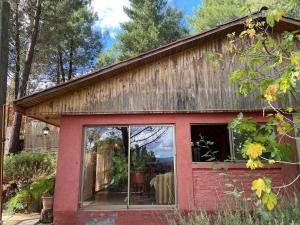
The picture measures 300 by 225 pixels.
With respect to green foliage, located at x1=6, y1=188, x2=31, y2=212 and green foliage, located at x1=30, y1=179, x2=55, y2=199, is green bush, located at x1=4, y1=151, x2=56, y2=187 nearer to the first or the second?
green foliage, located at x1=6, y1=188, x2=31, y2=212

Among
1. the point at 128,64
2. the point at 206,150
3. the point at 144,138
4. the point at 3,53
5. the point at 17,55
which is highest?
the point at 17,55

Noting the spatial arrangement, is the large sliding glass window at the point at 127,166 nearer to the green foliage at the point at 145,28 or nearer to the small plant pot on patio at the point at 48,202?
the small plant pot on patio at the point at 48,202

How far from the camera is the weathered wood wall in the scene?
777 centimetres

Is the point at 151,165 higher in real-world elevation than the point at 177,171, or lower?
higher

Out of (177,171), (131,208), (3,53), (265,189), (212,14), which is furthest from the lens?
(212,14)

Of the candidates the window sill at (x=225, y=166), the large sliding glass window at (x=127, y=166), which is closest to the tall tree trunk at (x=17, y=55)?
the large sliding glass window at (x=127, y=166)

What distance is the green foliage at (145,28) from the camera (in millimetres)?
23281

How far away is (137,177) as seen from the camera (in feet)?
25.1

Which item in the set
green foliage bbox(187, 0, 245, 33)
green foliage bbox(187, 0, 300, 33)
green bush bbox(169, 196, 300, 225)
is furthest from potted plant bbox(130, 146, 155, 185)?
green foliage bbox(187, 0, 245, 33)

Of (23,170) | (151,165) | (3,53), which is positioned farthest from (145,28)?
(3,53)

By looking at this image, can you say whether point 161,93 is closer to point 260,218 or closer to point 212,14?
point 260,218

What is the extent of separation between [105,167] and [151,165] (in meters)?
1.24

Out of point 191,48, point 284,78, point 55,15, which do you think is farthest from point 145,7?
point 284,78

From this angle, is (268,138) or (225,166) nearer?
(268,138)
